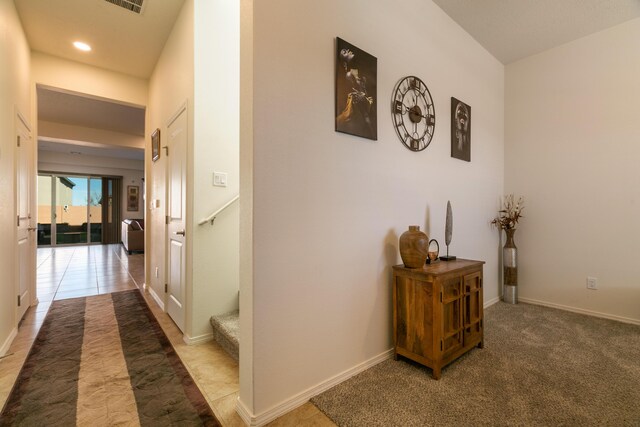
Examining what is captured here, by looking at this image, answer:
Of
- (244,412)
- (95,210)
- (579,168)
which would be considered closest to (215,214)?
(244,412)

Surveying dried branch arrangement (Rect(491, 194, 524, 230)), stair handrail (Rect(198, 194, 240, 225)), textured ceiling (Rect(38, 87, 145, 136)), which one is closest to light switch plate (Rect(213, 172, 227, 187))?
stair handrail (Rect(198, 194, 240, 225))

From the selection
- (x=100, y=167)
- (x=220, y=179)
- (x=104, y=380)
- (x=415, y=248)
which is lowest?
(x=104, y=380)

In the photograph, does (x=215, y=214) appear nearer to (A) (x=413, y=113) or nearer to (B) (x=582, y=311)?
(A) (x=413, y=113)

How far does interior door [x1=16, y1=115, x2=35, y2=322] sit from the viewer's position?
2701 mm

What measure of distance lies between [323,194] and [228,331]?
129 centimetres

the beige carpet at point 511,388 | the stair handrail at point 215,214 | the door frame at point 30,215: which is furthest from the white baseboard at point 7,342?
the beige carpet at point 511,388

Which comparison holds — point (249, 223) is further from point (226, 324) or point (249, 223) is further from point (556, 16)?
point (556, 16)

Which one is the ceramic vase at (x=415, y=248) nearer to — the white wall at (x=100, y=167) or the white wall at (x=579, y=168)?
the white wall at (x=579, y=168)

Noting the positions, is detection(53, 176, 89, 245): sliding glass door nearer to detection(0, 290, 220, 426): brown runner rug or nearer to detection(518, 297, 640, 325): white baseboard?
detection(0, 290, 220, 426): brown runner rug

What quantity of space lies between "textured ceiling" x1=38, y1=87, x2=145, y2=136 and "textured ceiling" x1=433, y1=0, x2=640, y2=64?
4664 millimetres

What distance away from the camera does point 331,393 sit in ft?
5.50

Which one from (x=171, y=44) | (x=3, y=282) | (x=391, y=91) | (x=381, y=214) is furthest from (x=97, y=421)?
(x=171, y=44)

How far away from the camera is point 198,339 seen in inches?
92.4

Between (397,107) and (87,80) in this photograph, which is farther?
(87,80)
